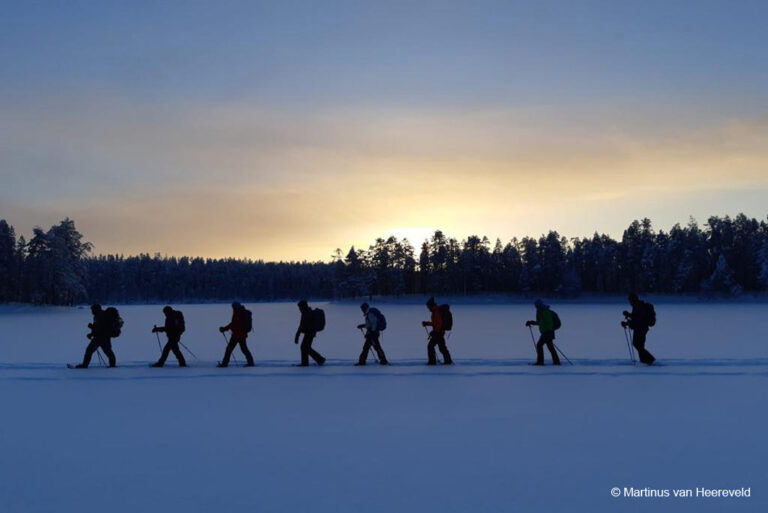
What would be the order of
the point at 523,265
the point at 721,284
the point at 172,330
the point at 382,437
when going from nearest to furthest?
the point at 382,437 < the point at 172,330 < the point at 721,284 < the point at 523,265

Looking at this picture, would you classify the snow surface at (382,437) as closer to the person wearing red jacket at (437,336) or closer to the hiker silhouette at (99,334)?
the hiker silhouette at (99,334)

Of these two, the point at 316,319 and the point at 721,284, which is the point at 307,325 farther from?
the point at 721,284

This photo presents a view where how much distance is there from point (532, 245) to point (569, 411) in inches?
5066

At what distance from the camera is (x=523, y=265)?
132m

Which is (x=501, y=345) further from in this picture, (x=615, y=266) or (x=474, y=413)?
(x=615, y=266)

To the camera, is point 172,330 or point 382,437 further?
point 172,330

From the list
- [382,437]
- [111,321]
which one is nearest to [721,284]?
[111,321]

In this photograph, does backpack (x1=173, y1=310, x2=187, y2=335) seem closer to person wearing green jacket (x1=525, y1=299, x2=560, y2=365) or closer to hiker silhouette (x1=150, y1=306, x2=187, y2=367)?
hiker silhouette (x1=150, y1=306, x2=187, y2=367)

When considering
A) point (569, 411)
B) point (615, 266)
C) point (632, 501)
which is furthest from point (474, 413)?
point (615, 266)

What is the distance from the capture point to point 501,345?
78.4 ft

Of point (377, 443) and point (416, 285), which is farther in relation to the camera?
point (416, 285)

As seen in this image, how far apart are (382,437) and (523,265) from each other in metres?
127

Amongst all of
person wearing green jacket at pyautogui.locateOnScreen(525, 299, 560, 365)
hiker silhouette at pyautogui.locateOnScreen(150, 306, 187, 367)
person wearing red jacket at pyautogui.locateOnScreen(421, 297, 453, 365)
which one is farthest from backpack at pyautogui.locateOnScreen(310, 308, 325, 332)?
person wearing green jacket at pyautogui.locateOnScreen(525, 299, 560, 365)

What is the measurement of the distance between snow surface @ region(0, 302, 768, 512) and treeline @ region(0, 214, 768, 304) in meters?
91.7
